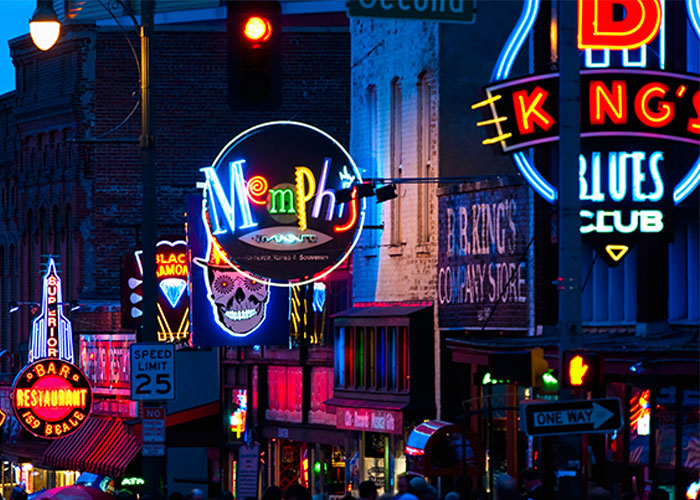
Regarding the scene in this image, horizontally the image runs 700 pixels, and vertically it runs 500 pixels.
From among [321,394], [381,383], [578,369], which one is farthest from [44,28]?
[321,394]

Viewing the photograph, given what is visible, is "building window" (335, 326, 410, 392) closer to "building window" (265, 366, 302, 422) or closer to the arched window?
the arched window

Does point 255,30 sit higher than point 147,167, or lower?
higher

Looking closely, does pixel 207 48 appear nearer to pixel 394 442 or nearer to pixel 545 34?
pixel 394 442

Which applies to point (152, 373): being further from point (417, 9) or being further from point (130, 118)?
point (130, 118)

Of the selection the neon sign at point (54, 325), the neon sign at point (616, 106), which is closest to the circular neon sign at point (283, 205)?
the neon sign at point (616, 106)

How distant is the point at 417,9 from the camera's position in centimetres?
1841

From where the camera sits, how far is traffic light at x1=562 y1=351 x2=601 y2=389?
55.6ft

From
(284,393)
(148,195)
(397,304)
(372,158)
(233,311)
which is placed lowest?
(284,393)

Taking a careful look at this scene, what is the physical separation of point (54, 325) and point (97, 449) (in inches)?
220

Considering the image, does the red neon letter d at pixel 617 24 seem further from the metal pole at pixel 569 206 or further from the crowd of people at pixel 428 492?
the crowd of people at pixel 428 492

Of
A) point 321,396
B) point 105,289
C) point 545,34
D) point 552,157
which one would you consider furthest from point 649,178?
point 105,289

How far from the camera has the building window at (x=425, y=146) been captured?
3152 centimetres

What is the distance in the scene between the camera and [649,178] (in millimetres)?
23109

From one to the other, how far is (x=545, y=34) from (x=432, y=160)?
196 inches
